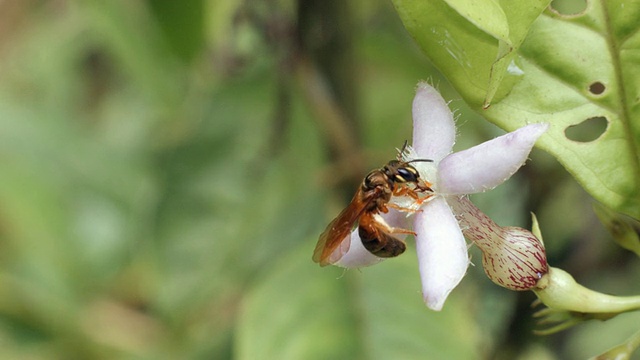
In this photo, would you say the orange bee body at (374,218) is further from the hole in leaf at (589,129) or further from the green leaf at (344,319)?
the hole in leaf at (589,129)

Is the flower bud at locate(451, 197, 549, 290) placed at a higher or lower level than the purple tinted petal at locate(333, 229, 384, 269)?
lower

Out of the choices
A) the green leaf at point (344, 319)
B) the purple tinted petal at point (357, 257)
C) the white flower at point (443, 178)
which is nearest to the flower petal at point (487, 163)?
the white flower at point (443, 178)

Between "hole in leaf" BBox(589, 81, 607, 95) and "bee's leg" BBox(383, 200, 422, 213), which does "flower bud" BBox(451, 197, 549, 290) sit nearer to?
"bee's leg" BBox(383, 200, 422, 213)

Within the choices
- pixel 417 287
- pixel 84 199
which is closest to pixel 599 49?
pixel 417 287

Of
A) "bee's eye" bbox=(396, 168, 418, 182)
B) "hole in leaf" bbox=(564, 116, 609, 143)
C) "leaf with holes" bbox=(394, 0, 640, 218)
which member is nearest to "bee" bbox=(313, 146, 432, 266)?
"bee's eye" bbox=(396, 168, 418, 182)

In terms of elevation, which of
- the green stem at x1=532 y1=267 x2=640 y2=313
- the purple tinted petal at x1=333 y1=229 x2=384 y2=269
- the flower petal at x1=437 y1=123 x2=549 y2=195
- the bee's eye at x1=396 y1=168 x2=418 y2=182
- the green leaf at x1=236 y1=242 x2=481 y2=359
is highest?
the green leaf at x1=236 y1=242 x2=481 y2=359

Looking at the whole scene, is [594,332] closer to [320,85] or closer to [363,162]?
[363,162]

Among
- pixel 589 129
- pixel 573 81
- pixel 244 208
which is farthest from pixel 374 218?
pixel 244 208
